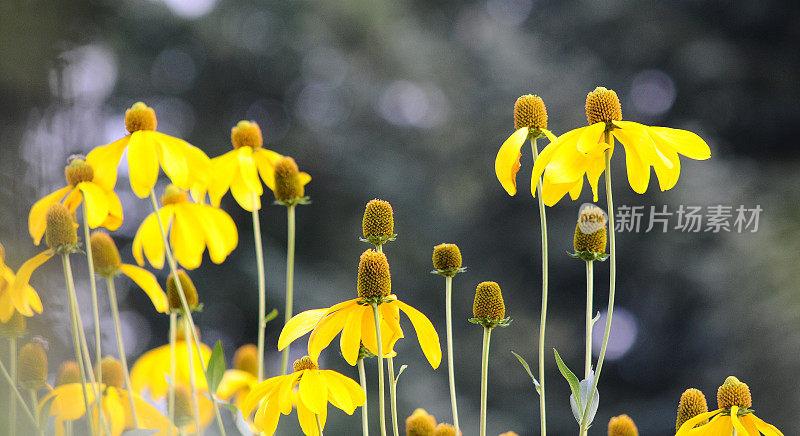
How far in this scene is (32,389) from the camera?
0.39m

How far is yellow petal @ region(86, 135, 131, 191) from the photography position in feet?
1.34

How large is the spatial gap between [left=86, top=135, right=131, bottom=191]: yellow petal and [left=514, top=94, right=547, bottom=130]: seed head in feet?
0.74

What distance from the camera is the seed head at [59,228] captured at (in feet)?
1.16

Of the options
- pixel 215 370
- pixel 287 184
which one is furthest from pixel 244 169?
pixel 215 370

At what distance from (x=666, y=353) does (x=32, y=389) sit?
2820 mm

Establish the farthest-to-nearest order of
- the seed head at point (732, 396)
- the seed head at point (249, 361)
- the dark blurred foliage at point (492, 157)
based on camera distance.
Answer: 1. the dark blurred foliage at point (492, 157)
2. the seed head at point (249, 361)
3. the seed head at point (732, 396)

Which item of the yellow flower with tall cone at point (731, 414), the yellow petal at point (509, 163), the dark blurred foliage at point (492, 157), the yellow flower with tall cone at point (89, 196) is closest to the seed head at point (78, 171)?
the yellow flower with tall cone at point (89, 196)

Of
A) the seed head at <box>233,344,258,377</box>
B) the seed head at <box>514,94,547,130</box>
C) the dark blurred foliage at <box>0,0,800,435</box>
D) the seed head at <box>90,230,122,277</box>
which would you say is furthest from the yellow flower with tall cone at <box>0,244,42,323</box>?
the dark blurred foliage at <box>0,0,800,435</box>

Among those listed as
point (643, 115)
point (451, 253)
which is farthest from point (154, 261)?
point (643, 115)

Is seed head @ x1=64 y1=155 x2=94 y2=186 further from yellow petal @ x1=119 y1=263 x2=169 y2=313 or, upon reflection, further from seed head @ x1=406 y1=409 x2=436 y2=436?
seed head @ x1=406 y1=409 x2=436 y2=436

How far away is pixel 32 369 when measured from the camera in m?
0.36

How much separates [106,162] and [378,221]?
0.52ft

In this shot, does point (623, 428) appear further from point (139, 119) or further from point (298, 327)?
point (139, 119)

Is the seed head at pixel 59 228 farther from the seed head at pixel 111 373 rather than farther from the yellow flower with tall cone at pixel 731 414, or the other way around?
the yellow flower with tall cone at pixel 731 414
